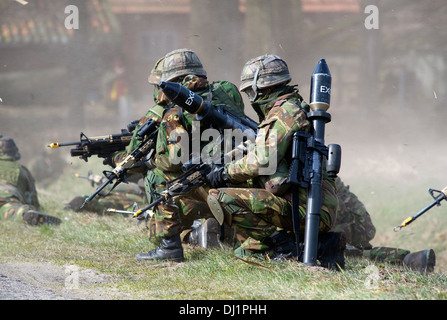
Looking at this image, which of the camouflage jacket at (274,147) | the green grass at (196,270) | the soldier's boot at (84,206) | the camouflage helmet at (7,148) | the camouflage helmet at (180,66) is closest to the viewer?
the green grass at (196,270)

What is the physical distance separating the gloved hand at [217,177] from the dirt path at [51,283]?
1.19 m

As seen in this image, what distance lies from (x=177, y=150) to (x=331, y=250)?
172 cm

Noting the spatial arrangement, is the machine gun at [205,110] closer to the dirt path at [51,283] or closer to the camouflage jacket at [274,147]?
the camouflage jacket at [274,147]

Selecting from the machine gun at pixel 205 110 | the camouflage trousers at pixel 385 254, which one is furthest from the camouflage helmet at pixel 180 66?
the camouflage trousers at pixel 385 254

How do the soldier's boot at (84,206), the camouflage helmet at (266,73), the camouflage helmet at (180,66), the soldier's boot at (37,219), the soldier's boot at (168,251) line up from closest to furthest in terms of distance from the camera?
the camouflage helmet at (266,73)
the soldier's boot at (168,251)
the camouflage helmet at (180,66)
the soldier's boot at (37,219)
the soldier's boot at (84,206)

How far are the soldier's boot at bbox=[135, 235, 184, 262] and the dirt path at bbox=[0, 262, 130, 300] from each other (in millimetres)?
668

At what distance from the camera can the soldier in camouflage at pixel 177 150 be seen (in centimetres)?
618

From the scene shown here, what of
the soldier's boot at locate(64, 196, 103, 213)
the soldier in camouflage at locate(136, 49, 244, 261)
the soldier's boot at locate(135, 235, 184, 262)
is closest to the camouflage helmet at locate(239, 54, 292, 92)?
the soldier in camouflage at locate(136, 49, 244, 261)

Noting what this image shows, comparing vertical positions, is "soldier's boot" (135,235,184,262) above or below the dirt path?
above

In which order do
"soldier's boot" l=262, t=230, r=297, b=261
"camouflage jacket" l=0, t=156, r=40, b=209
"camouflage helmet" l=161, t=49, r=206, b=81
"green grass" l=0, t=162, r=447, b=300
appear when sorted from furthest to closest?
1. "camouflage jacket" l=0, t=156, r=40, b=209
2. "camouflage helmet" l=161, t=49, r=206, b=81
3. "soldier's boot" l=262, t=230, r=297, b=261
4. "green grass" l=0, t=162, r=447, b=300

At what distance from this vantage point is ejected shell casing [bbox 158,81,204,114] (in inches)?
219

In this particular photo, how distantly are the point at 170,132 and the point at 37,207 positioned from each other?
4772 mm

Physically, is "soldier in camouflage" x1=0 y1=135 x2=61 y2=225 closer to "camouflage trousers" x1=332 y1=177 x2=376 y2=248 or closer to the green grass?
the green grass

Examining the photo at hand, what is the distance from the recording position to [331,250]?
5.37 m
